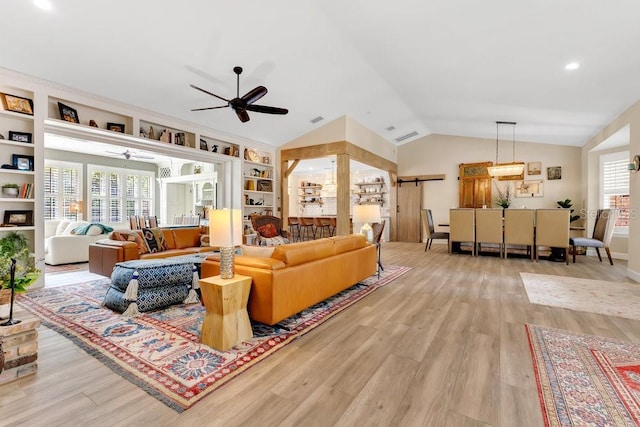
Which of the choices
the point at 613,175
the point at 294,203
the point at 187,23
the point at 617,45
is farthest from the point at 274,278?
the point at 294,203

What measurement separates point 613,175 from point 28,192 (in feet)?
36.2

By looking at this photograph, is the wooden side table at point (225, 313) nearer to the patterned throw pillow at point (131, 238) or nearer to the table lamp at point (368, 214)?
the table lamp at point (368, 214)

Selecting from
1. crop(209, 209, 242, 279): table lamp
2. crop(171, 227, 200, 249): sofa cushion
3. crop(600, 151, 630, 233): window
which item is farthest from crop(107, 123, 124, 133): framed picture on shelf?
Answer: crop(600, 151, 630, 233): window

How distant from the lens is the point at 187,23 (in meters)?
3.73

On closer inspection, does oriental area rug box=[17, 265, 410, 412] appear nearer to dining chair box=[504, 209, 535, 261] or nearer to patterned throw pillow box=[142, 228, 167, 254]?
patterned throw pillow box=[142, 228, 167, 254]

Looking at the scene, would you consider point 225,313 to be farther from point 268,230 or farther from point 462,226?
point 462,226

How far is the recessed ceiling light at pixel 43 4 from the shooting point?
10.2ft

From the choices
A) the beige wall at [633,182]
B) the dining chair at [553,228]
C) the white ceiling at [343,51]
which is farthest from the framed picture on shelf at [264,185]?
the beige wall at [633,182]

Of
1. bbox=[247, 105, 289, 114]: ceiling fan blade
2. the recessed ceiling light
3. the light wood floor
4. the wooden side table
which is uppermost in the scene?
the recessed ceiling light

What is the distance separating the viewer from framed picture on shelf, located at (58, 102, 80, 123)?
435cm

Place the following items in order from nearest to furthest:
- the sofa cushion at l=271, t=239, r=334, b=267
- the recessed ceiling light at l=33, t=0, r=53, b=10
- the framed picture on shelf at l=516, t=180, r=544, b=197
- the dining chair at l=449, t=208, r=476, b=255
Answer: the sofa cushion at l=271, t=239, r=334, b=267 < the recessed ceiling light at l=33, t=0, r=53, b=10 < the dining chair at l=449, t=208, r=476, b=255 < the framed picture on shelf at l=516, t=180, r=544, b=197

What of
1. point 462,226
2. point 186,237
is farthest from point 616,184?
point 186,237

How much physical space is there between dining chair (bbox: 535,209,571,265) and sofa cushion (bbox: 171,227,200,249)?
7.04 meters

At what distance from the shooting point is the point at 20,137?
399 centimetres
